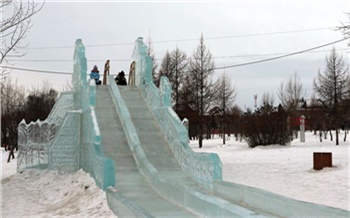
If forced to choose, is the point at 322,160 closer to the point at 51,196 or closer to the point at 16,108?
the point at 51,196

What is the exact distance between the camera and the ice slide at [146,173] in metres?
8.57

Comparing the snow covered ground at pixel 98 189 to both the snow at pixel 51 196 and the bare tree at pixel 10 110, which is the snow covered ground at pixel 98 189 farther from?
the bare tree at pixel 10 110

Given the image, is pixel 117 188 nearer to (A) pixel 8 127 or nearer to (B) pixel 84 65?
(B) pixel 84 65

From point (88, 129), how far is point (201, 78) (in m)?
19.5

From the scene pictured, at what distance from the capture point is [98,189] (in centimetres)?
1145

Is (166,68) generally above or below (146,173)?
above

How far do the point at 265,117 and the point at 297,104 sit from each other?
72.5ft

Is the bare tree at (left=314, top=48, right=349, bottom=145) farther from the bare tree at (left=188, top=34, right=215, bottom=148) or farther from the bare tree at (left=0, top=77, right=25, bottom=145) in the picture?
the bare tree at (left=0, top=77, right=25, bottom=145)

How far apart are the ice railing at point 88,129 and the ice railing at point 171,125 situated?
7.15ft

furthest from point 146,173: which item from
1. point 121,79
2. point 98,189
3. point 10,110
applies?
point 10,110

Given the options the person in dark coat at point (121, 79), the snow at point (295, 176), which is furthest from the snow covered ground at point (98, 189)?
the person in dark coat at point (121, 79)

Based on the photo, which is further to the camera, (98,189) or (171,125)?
(171,125)

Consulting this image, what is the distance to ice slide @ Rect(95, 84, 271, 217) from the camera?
8570mm

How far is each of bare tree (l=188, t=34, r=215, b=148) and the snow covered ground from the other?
1483 cm
